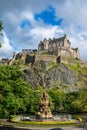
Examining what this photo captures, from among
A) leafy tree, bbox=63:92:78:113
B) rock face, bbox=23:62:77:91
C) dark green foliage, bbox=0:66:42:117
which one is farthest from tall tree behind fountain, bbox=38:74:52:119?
rock face, bbox=23:62:77:91

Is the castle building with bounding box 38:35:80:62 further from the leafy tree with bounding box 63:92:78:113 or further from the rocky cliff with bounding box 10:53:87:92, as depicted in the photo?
the leafy tree with bounding box 63:92:78:113

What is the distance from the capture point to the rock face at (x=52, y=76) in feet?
468

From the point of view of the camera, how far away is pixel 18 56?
18388 centimetres

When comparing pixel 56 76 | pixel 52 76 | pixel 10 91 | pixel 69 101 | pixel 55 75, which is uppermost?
pixel 55 75

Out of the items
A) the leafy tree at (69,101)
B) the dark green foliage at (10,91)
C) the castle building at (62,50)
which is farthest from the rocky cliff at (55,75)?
the dark green foliage at (10,91)

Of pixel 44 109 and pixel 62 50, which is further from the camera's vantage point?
pixel 62 50

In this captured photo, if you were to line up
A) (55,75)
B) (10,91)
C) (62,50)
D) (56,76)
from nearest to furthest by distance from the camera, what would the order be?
(10,91)
(55,75)
(56,76)
(62,50)

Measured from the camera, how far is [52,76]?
149 m

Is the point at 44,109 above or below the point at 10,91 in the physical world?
below

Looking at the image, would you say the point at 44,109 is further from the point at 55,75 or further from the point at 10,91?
the point at 55,75

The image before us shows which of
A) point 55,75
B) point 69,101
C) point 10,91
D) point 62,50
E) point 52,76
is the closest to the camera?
point 10,91

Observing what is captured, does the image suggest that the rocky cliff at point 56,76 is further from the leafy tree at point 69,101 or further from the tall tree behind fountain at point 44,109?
the tall tree behind fountain at point 44,109

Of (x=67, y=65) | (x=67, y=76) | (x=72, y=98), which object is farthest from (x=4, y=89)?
(x=67, y=65)

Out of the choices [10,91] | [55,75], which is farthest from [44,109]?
[55,75]
